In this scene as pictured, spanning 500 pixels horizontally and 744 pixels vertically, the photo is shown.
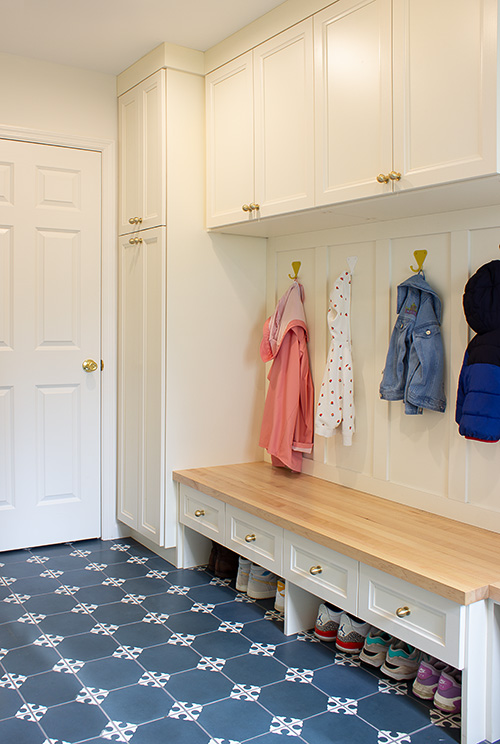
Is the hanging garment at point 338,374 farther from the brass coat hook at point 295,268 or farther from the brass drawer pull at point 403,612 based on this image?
the brass drawer pull at point 403,612

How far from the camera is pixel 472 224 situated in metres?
2.35

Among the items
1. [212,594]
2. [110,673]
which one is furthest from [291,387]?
[110,673]

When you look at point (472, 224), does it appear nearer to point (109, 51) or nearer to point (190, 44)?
point (190, 44)

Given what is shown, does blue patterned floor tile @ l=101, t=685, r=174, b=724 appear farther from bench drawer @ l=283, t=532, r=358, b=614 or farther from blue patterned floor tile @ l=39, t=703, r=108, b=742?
bench drawer @ l=283, t=532, r=358, b=614

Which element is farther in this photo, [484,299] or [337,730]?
[484,299]

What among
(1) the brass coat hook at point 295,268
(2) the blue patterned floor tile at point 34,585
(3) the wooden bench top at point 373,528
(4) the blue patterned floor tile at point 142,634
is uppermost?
(1) the brass coat hook at point 295,268

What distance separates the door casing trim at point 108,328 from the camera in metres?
3.56

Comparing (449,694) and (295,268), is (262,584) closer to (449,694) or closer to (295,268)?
(449,694)

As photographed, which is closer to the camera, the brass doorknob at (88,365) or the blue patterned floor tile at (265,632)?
the blue patterned floor tile at (265,632)

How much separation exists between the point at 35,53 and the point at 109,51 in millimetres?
368

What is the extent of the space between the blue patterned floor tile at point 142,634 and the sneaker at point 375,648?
0.72 m

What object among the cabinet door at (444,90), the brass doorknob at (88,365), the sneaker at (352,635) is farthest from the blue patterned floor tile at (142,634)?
the cabinet door at (444,90)

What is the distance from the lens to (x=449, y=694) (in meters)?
2.02

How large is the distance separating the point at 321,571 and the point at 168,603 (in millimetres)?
810
